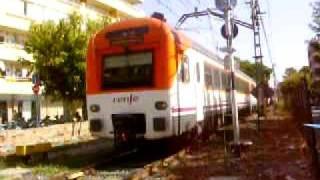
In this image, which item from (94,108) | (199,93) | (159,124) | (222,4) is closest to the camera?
(159,124)

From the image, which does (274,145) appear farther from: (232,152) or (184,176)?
(184,176)

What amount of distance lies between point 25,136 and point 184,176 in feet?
44.5

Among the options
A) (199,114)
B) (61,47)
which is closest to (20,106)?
(61,47)

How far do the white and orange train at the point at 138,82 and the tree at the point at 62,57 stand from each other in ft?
65.6

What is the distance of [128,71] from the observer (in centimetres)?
1405

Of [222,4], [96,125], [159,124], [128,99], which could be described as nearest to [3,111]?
[96,125]

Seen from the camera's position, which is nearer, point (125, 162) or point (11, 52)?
point (125, 162)

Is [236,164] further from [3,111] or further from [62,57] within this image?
[3,111]

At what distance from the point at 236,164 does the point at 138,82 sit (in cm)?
331

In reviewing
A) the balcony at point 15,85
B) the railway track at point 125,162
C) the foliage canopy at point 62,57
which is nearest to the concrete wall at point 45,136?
the railway track at point 125,162

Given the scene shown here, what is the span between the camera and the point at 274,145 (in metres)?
16.5

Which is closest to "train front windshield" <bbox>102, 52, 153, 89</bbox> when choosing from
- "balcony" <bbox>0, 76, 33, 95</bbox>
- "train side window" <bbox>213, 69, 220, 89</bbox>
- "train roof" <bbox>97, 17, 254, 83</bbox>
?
"train roof" <bbox>97, 17, 254, 83</bbox>

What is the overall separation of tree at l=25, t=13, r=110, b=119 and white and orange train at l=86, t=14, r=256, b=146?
787 inches

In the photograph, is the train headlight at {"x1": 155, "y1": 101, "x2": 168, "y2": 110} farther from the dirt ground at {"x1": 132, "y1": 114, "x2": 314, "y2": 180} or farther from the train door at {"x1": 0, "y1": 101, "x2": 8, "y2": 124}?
the train door at {"x1": 0, "y1": 101, "x2": 8, "y2": 124}
